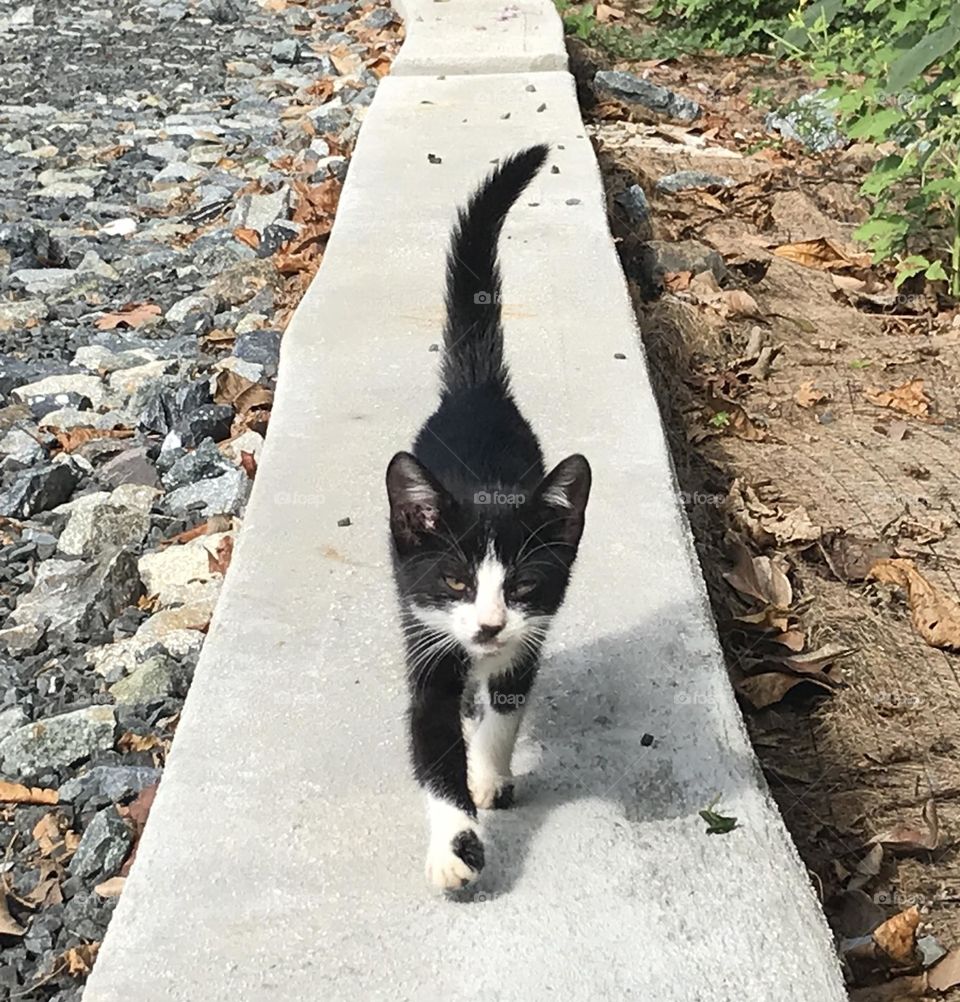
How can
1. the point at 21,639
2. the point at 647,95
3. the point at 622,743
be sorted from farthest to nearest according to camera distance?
the point at 647,95 → the point at 21,639 → the point at 622,743

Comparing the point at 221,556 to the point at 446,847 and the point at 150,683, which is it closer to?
the point at 150,683

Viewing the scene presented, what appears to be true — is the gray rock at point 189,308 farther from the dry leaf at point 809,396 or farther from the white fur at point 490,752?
the white fur at point 490,752

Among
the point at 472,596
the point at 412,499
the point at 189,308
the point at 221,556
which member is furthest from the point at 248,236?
the point at 472,596

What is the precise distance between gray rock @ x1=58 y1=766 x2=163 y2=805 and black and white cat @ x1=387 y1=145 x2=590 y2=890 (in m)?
0.72

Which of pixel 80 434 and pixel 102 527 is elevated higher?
pixel 102 527

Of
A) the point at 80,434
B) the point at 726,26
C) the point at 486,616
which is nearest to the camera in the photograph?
the point at 486,616

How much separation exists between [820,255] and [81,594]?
11.9 feet

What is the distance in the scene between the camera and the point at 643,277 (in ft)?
19.0

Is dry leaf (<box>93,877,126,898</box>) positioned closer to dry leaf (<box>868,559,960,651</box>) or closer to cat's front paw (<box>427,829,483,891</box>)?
cat's front paw (<box>427,829,483,891</box>)

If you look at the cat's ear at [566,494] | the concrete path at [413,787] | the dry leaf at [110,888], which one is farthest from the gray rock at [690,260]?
the dry leaf at [110,888]

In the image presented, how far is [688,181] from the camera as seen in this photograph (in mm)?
6855

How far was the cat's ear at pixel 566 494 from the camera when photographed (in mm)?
2551

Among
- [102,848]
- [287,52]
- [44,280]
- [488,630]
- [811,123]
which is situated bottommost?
[287,52]

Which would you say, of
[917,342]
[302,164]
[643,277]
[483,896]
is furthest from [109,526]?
[302,164]
